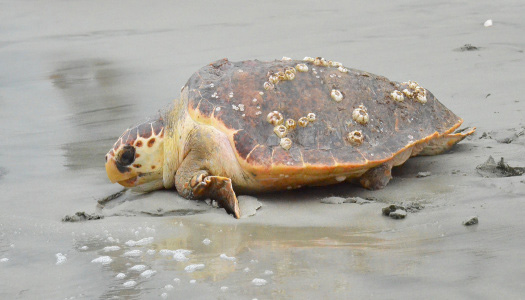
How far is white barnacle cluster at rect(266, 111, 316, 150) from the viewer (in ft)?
11.2

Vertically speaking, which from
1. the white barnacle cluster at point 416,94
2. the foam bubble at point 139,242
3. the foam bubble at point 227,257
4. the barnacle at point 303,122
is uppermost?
the white barnacle cluster at point 416,94

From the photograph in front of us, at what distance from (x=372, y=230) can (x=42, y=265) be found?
4.56 ft

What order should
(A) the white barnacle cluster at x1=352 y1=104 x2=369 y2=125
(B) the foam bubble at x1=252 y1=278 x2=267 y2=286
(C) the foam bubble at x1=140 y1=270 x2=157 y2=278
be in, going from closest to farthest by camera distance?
(B) the foam bubble at x1=252 y1=278 x2=267 y2=286 → (C) the foam bubble at x1=140 y1=270 x2=157 y2=278 → (A) the white barnacle cluster at x1=352 y1=104 x2=369 y2=125

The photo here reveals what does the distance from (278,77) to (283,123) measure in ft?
0.99

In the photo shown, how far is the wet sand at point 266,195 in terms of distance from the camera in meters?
2.37

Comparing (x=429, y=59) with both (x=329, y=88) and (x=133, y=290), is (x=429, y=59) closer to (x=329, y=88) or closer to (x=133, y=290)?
(x=329, y=88)

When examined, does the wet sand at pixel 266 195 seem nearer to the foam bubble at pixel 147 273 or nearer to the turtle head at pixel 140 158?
the foam bubble at pixel 147 273

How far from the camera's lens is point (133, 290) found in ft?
7.71

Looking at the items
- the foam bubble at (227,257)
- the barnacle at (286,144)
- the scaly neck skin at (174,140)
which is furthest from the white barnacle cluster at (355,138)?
the foam bubble at (227,257)

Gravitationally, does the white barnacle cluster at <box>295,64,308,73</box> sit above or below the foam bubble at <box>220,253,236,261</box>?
above

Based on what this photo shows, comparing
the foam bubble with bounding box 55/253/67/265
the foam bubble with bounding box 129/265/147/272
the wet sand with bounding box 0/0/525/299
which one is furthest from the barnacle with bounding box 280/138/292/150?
the foam bubble with bounding box 55/253/67/265

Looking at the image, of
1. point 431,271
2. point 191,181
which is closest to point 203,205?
point 191,181

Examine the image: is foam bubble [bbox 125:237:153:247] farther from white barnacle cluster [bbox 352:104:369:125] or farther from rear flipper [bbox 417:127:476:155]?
rear flipper [bbox 417:127:476:155]

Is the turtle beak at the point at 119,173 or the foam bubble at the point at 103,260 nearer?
the foam bubble at the point at 103,260
